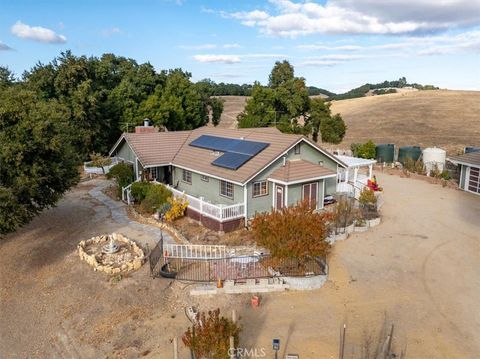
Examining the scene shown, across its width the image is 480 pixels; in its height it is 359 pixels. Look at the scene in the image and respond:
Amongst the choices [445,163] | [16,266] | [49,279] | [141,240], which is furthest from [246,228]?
[445,163]

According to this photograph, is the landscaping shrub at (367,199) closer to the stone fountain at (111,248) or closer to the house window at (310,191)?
the house window at (310,191)

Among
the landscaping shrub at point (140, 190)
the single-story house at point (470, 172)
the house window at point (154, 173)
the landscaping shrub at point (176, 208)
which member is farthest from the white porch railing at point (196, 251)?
the single-story house at point (470, 172)

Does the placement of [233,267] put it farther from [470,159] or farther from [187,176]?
[470,159]

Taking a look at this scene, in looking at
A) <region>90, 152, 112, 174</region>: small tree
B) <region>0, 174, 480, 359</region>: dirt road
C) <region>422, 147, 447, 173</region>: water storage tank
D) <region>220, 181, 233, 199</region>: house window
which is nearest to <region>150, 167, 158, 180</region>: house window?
<region>220, 181, 233, 199</region>: house window

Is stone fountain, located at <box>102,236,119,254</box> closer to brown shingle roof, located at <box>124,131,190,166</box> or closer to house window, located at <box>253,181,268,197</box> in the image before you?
house window, located at <box>253,181,268,197</box>

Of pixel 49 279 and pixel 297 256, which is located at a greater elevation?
pixel 297 256

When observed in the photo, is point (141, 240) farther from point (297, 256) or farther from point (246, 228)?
point (297, 256)
